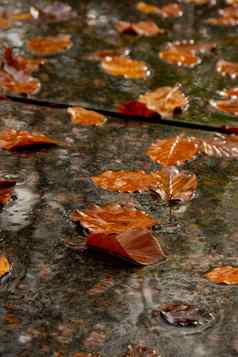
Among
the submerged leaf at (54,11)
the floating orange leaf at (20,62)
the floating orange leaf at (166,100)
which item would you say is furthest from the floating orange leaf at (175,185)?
the submerged leaf at (54,11)

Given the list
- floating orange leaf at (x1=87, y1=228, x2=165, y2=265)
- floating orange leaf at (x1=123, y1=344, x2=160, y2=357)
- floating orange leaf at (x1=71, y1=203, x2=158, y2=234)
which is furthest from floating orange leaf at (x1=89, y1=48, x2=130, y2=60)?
floating orange leaf at (x1=123, y1=344, x2=160, y2=357)

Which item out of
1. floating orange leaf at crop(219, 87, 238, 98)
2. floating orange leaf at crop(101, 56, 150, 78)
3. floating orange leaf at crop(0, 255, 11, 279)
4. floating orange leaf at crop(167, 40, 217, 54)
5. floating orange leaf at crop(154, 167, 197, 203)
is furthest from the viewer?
floating orange leaf at crop(167, 40, 217, 54)

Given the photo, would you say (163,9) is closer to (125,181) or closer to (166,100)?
(166,100)

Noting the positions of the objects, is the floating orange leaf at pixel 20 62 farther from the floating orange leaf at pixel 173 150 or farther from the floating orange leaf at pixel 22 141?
the floating orange leaf at pixel 173 150

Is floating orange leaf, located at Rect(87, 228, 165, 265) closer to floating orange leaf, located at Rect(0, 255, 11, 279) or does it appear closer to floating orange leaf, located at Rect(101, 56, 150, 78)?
floating orange leaf, located at Rect(0, 255, 11, 279)

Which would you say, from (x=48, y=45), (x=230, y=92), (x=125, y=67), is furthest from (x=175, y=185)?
(x=48, y=45)

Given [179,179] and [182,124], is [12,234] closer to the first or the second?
[179,179]
